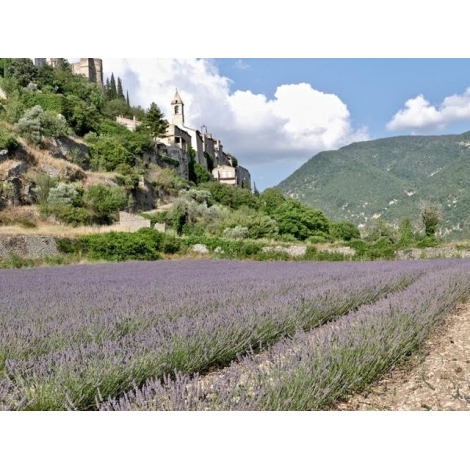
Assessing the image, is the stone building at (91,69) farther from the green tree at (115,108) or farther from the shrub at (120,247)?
the shrub at (120,247)

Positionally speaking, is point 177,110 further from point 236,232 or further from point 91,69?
point 236,232

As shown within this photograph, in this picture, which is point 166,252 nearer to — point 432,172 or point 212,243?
point 212,243

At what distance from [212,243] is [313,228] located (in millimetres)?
14736

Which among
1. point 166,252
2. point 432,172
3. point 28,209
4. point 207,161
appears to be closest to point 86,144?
point 28,209

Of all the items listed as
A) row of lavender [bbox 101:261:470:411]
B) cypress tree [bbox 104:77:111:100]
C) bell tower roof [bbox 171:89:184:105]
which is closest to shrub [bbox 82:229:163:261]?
row of lavender [bbox 101:261:470:411]

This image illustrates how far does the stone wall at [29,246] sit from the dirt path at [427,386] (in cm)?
1547

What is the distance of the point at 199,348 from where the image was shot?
3.41 meters

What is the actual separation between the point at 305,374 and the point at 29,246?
17208 mm

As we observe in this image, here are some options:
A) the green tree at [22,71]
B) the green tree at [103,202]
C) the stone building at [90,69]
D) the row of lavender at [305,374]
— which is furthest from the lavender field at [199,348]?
the stone building at [90,69]

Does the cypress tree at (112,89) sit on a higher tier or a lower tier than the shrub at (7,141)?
higher

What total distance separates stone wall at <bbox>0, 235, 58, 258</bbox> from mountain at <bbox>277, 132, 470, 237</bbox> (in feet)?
136

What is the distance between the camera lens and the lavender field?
252cm

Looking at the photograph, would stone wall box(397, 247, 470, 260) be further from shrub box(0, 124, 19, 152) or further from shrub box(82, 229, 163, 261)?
shrub box(0, 124, 19, 152)

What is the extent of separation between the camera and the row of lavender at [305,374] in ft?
7.86
